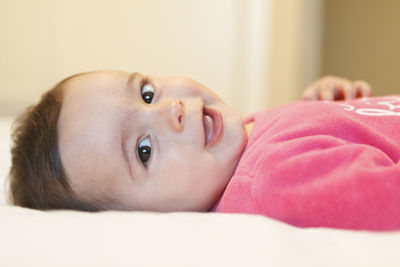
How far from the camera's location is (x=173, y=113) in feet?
2.72

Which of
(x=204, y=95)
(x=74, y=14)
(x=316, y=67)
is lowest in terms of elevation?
(x=316, y=67)

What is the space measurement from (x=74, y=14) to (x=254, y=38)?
111cm

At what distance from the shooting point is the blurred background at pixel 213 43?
1.83 m

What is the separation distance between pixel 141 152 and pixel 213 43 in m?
1.78

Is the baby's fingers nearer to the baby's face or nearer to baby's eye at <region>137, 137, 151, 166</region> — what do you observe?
the baby's face

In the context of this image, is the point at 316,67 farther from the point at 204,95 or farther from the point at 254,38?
the point at 204,95

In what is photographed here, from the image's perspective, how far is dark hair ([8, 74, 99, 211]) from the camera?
832mm

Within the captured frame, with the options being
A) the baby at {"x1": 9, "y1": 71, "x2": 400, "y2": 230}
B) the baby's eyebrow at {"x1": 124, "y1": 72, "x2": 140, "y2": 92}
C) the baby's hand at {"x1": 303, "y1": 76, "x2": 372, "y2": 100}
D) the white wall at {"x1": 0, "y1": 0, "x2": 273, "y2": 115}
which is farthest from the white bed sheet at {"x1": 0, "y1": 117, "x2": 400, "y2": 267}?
the white wall at {"x1": 0, "y1": 0, "x2": 273, "y2": 115}

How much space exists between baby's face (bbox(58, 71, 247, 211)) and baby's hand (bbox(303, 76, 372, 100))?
652 mm

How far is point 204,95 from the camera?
916 mm

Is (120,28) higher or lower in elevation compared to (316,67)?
→ higher

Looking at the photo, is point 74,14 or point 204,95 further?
point 74,14

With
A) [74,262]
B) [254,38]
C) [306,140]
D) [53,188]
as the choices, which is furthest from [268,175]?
[254,38]

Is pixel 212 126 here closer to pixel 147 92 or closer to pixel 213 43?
pixel 147 92
